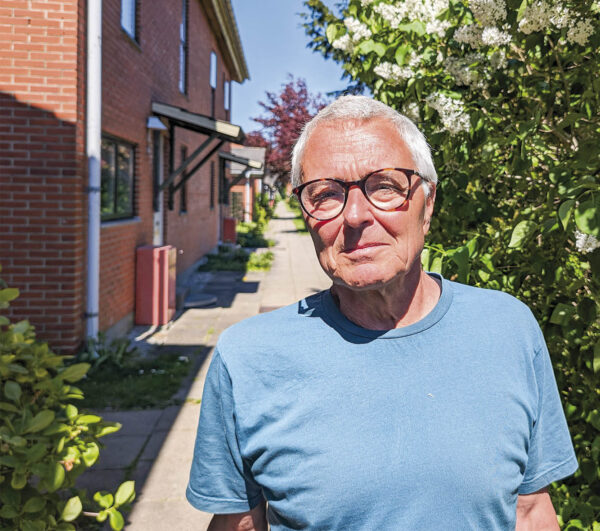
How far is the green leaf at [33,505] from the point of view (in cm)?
211

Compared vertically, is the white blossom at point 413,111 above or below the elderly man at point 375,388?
above

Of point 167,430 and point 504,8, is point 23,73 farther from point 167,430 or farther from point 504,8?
point 504,8

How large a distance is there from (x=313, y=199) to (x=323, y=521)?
74cm

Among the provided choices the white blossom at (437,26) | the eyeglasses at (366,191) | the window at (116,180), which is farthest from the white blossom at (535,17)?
the window at (116,180)

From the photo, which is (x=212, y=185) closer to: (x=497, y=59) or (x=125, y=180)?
(x=125, y=180)

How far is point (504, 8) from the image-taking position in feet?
7.66

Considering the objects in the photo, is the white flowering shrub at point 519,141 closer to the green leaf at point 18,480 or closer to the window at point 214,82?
the green leaf at point 18,480

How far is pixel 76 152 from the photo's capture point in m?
6.08

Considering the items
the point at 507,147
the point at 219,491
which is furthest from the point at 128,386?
the point at 219,491

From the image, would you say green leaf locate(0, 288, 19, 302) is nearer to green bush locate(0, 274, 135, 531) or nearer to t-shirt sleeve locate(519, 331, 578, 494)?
green bush locate(0, 274, 135, 531)

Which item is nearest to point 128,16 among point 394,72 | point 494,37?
point 394,72

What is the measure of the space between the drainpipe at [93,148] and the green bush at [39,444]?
4068 mm

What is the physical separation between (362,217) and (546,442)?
2.27ft

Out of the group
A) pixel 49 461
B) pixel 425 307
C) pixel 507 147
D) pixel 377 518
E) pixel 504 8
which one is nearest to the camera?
pixel 377 518
